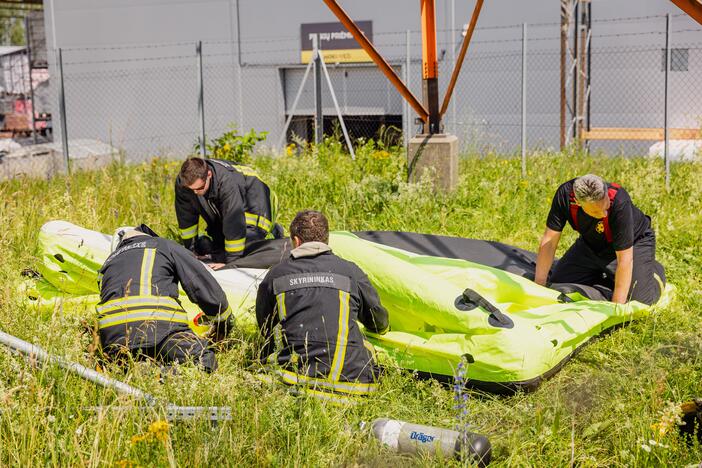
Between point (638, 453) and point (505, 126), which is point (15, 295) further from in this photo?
point (505, 126)

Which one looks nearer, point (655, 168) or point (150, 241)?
point (150, 241)

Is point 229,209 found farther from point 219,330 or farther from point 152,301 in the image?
point 152,301

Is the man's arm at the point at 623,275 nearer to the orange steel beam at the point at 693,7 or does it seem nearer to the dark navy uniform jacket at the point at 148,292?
the orange steel beam at the point at 693,7

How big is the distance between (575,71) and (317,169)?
565cm

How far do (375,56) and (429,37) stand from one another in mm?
616

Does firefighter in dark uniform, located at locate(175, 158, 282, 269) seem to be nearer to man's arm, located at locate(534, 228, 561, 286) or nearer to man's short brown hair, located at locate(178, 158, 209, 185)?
man's short brown hair, located at locate(178, 158, 209, 185)

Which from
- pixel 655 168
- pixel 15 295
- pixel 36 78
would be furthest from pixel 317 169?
pixel 36 78

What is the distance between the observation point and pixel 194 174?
6.04m

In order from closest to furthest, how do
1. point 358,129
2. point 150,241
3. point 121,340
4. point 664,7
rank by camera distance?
point 121,340 < point 150,241 < point 664,7 < point 358,129

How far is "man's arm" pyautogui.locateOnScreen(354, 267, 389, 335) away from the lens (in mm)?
4281

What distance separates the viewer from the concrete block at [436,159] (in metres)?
8.53

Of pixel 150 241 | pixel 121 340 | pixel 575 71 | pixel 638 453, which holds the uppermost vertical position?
pixel 575 71

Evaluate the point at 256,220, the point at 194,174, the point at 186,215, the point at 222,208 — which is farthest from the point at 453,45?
the point at 194,174

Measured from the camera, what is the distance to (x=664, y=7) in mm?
11938
